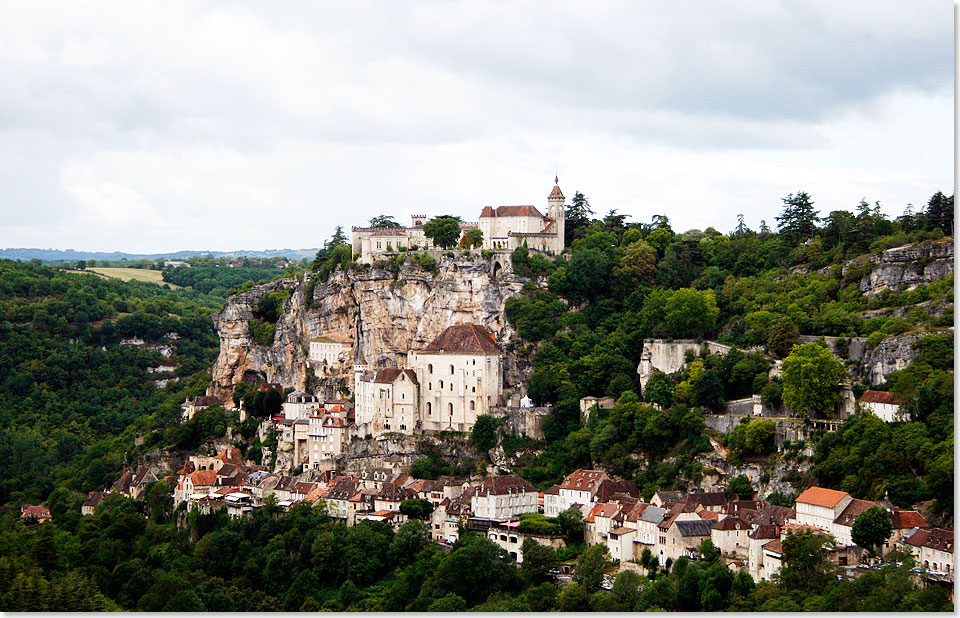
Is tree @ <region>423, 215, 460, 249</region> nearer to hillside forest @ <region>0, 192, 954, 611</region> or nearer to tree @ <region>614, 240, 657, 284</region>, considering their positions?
hillside forest @ <region>0, 192, 954, 611</region>

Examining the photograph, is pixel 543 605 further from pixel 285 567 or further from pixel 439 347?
pixel 439 347

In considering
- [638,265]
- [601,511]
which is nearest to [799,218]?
[638,265]

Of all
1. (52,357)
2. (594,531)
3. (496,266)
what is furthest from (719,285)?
(52,357)

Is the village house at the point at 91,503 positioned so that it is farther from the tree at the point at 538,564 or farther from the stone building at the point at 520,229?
the tree at the point at 538,564

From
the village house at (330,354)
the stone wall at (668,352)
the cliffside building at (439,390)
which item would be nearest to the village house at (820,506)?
the stone wall at (668,352)

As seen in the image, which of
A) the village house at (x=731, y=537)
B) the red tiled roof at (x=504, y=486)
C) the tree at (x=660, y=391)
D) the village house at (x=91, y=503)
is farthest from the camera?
the village house at (x=91, y=503)

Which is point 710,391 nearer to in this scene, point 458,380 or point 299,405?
point 458,380
